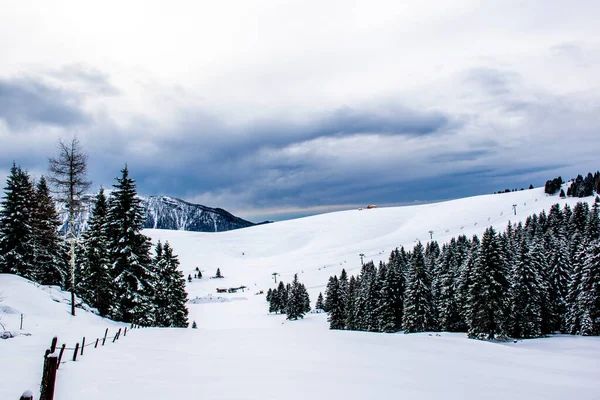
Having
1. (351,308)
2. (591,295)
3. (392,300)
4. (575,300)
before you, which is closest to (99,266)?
(392,300)

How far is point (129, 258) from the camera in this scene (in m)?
28.2

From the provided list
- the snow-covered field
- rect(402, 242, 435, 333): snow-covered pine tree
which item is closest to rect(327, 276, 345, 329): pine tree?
rect(402, 242, 435, 333): snow-covered pine tree

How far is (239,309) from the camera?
9144 cm

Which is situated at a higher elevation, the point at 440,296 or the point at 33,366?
the point at 33,366

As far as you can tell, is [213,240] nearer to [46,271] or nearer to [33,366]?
[46,271]

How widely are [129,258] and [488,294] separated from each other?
36557mm

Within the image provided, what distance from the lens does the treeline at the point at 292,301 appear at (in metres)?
74.9

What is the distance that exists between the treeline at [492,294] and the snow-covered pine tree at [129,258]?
108 feet

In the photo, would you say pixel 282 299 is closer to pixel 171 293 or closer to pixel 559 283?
pixel 171 293

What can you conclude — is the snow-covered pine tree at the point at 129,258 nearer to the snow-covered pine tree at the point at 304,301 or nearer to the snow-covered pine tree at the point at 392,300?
the snow-covered pine tree at the point at 392,300

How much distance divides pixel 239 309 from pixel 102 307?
63315 mm

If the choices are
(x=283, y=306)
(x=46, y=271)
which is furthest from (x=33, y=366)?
(x=283, y=306)

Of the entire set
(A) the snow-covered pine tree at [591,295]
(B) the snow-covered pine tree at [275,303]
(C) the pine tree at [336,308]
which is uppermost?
(A) the snow-covered pine tree at [591,295]

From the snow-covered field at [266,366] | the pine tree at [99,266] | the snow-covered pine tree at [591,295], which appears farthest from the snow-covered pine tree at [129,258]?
the snow-covered pine tree at [591,295]
